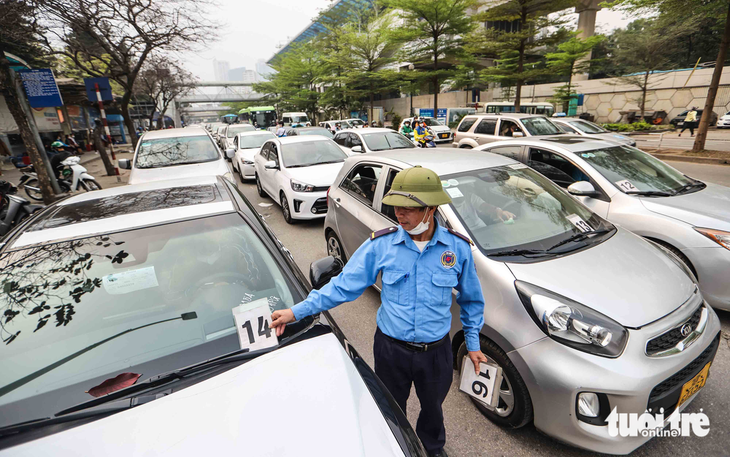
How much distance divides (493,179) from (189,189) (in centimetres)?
255

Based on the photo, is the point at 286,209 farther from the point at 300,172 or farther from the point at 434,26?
the point at 434,26

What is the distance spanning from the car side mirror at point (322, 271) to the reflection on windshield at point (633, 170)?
11.7ft

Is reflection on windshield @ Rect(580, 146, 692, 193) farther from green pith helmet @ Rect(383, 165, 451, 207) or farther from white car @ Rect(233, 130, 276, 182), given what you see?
white car @ Rect(233, 130, 276, 182)

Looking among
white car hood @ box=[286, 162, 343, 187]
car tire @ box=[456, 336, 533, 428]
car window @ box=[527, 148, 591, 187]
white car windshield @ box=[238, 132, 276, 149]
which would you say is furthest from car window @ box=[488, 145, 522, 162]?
white car windshield @ box=[238, 132, 276, 149]

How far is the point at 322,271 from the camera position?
2.05 meters

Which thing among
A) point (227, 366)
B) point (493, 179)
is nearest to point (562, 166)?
point (493, 179)

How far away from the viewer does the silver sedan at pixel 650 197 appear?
3164 mm

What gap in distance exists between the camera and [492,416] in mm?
2395

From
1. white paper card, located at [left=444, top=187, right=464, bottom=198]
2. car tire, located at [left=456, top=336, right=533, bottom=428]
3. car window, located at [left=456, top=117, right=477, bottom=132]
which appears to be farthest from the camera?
car window, located at [left=456, top=117, right=477, bottom=132]

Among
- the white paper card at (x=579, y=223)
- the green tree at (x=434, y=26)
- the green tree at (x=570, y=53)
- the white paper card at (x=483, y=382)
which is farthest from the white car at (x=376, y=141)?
the green tree at (x=570, y=53)

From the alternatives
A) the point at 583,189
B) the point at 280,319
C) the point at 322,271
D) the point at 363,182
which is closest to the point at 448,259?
the point at 322,271

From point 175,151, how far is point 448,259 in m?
7.19

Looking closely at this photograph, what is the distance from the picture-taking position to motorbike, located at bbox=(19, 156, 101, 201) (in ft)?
31.9

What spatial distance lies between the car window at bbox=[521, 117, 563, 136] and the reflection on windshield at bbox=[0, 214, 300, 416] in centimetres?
959
